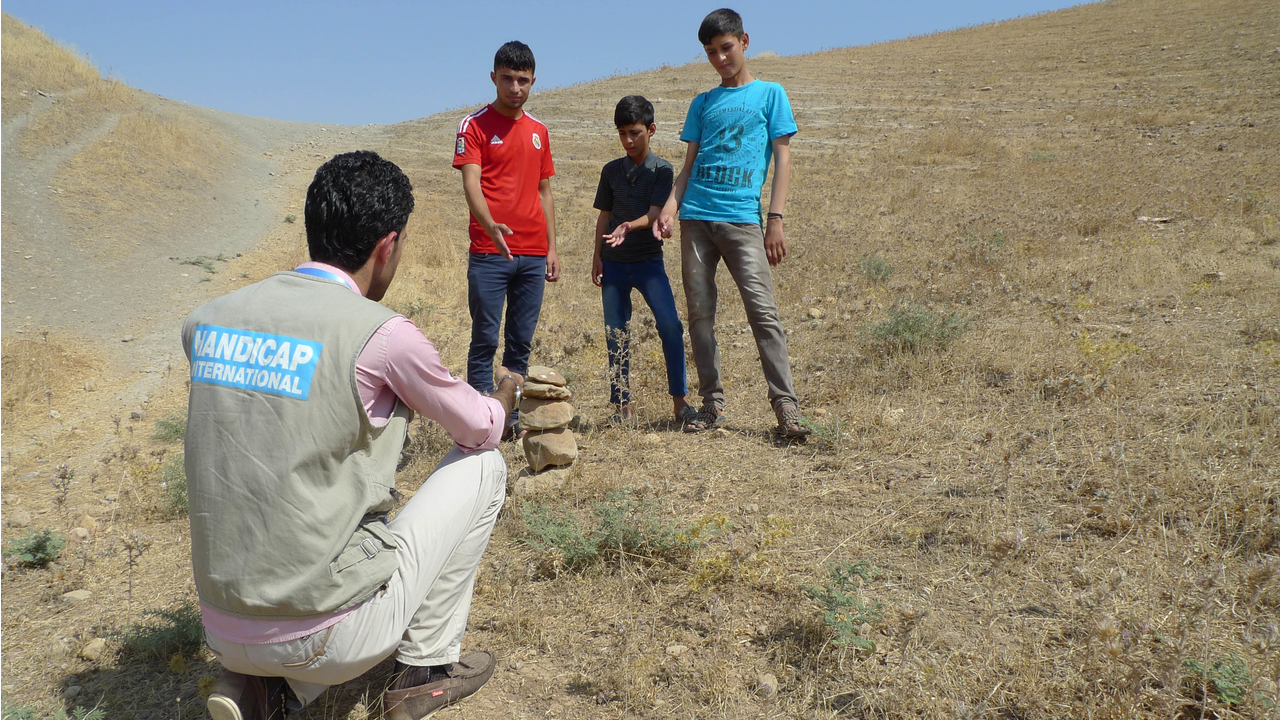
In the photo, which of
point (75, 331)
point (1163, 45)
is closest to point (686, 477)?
point (75, 331)

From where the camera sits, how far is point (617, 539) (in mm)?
2988

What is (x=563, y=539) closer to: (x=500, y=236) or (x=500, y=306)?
(x=500, y=306)

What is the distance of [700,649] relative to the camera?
249 centimetres

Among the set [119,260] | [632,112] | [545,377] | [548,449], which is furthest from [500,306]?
[119,260]

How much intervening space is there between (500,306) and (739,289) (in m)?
1.28

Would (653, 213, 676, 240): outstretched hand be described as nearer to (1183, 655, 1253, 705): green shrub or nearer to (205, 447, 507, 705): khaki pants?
(205, 447, 507, 705): khaki pants

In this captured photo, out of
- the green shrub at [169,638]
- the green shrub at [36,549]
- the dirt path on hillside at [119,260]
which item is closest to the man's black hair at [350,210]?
the green shrub at [169,638]

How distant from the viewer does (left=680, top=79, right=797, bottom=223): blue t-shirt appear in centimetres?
390

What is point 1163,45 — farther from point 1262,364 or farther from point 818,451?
point 818,451

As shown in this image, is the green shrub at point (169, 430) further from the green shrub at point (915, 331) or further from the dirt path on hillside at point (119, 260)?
the green shrub at point (915, 331)

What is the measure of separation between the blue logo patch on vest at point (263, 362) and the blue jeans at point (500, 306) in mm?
2138

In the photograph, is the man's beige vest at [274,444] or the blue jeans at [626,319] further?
the blue jeans at [626,319]

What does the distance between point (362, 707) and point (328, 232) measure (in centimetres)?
144

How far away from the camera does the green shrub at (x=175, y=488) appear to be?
380 centimetres
